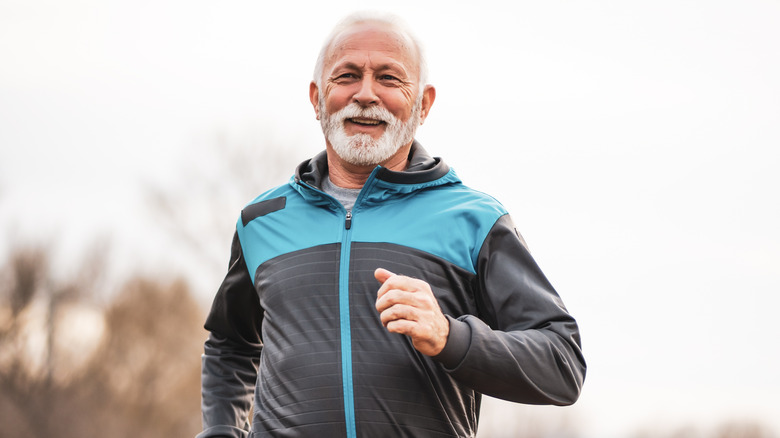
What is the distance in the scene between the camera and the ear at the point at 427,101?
10.6 ft

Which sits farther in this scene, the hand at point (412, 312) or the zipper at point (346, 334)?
the zipper at point (346, 334)

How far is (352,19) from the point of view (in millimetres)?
3170

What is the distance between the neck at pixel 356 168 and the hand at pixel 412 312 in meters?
0.83

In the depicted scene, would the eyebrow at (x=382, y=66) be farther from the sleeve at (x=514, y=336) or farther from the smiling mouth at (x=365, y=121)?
the sleeve at (x=514, y=336)

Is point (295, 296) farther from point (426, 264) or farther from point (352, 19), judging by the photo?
point (352, 19)

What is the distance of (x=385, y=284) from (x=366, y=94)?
2.98 ft

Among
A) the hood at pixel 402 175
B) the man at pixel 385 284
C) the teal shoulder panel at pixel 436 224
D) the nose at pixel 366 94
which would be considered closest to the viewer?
the man at pixel 385 284

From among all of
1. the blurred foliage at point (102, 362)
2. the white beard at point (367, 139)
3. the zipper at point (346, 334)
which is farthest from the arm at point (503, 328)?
the blurred foliage at point (102, 362)

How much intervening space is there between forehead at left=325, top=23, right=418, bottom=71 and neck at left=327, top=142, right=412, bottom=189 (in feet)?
0.98

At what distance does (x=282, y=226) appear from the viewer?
3.03 meters

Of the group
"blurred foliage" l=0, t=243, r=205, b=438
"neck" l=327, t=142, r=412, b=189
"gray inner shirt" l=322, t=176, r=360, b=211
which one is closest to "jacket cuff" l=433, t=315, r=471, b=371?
"gray inner shirt" l=322, t=176, r=360, b=211

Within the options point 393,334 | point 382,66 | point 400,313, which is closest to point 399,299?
point 400,313

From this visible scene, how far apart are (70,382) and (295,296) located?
98.7ft

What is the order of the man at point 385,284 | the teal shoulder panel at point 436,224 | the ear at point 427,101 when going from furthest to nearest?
the ear at point 427,101 < the teal shoulder panel at point 436,224 < the man at point 385,284
